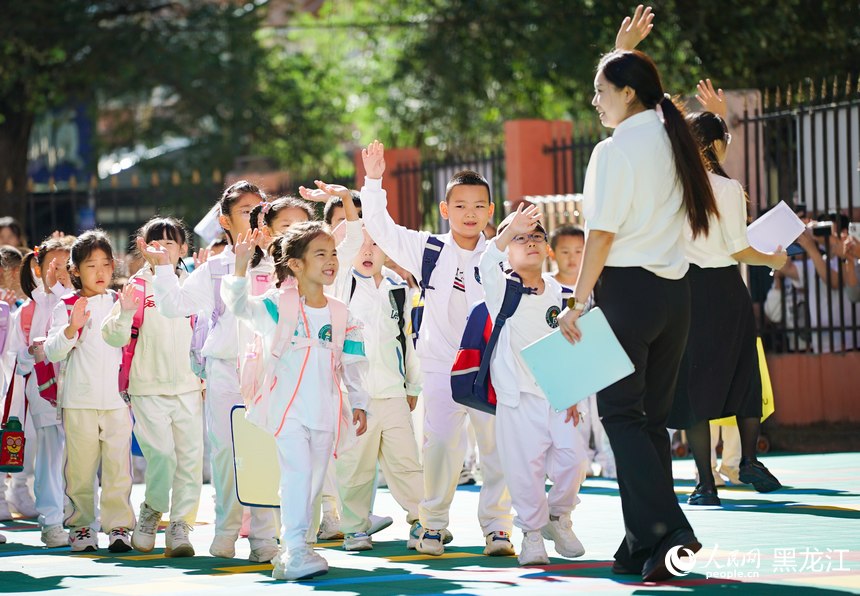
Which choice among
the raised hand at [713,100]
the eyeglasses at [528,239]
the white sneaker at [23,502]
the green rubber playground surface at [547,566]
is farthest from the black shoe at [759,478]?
the white sneaker at [23,502]

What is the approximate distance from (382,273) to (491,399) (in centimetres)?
167

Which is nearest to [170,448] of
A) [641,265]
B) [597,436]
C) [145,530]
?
[145,530]

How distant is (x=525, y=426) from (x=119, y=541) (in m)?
2.63

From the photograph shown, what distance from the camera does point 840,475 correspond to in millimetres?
10133

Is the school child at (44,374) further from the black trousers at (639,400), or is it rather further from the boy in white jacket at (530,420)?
the black trousers at (639,400)

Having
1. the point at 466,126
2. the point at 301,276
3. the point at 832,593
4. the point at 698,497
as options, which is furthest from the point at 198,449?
the point at 466,126

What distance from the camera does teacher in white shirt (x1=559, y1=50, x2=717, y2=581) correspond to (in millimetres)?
5891

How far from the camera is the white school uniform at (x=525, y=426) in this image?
272 inches

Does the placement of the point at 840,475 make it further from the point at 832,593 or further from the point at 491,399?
the point at 832,593

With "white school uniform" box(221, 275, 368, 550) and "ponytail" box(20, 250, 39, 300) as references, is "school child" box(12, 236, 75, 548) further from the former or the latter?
"white school uniform" box(221, 275, 368, 550)

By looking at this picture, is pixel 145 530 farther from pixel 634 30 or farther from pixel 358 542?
pixel 634 30

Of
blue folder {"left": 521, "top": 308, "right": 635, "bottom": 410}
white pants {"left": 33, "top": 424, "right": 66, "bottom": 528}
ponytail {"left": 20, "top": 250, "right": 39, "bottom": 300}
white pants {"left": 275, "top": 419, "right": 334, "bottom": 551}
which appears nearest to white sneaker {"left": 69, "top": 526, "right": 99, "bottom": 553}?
white pants {"left": 33, "top": 424, "right": 66, "bottom": 528}

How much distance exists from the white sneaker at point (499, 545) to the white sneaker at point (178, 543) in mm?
1688

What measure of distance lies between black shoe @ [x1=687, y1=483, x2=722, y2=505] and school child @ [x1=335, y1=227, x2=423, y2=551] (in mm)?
1705
